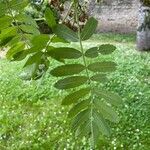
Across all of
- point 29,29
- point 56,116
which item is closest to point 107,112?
point 29,29

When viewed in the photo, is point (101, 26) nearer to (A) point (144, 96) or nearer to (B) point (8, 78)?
(B) point (8, 78)

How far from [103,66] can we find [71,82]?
0.06m

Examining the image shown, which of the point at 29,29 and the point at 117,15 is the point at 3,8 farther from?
the point at 117,15

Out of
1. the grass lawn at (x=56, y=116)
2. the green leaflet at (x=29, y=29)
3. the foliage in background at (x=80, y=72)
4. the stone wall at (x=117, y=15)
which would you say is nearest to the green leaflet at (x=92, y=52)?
the foliage in background at (x=80, y=72)

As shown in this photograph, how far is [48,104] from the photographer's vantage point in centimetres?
579

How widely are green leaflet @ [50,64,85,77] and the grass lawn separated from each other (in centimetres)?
367

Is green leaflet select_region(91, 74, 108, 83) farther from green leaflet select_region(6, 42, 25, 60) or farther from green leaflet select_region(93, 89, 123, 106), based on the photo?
green leaflet select_region(6, 42, 25, 60)

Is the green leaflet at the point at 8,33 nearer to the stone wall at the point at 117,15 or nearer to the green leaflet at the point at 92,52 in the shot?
the green leaflet at the point at 92,52

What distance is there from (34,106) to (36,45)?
5.15 m

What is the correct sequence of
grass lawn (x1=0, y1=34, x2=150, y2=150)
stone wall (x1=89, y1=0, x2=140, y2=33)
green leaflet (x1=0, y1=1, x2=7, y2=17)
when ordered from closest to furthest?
green leaflet (x1=0, y1=1, x2=7, y2=17) < grass lawn (x1=0, y1=34, x2=150, y2=150) < stone wall (x1=89, y1=0, x2=140, y2=33)

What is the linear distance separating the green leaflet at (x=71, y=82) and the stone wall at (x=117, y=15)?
38.0ft

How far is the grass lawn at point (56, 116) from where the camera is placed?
15.9 feet

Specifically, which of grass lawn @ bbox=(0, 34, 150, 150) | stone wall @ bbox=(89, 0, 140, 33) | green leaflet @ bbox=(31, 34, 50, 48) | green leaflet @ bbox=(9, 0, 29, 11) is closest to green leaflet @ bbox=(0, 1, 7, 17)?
green leaflet @ bbox=(9, 0, 29, 11)

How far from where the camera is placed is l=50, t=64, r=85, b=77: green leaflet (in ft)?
2.28
